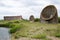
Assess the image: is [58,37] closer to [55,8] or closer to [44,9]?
[55,8]

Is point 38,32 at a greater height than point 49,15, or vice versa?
point 49,15

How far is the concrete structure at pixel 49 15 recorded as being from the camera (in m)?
39.8

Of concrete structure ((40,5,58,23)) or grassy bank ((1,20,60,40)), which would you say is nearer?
grassy bank ((1,20,60,40))

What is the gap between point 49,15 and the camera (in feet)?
143

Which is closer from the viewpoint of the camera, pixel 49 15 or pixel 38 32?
pixel 38 32

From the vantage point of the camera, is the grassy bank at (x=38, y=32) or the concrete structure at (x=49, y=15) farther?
the concrete structure at (x=49, y=15)

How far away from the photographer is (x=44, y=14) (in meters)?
43.8

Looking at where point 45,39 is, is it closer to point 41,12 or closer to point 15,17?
point 41,12

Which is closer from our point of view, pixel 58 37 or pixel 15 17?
pixel 58 37

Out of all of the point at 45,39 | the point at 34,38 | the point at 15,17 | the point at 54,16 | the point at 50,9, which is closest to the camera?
the point at 45,39

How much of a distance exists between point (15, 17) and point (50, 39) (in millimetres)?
66968

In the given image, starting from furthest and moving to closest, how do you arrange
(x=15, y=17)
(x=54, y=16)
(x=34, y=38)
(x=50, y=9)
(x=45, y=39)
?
(x=15, y=17) < (x=50, y=9) < (x=54, y=16) < (x=34, y=38) < (x=45, y=39)

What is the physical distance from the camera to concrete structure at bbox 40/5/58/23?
3975 cm

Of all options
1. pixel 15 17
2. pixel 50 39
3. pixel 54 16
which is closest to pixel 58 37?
pixel 50 39
